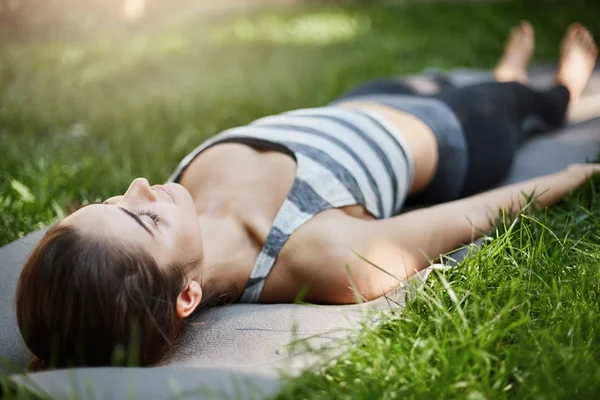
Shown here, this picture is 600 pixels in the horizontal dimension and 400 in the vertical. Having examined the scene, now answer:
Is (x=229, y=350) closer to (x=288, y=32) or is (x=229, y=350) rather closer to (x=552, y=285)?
(x=552, y=285)

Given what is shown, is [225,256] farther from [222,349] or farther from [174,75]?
[174,75]

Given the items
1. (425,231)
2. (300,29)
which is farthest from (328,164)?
(300,29)

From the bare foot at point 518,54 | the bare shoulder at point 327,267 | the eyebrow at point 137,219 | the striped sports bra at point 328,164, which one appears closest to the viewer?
the eyebrow at point 137,219

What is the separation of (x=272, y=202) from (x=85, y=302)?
0.59 metres

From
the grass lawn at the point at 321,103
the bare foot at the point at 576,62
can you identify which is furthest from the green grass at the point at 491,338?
the bare foot at the point at 576,62

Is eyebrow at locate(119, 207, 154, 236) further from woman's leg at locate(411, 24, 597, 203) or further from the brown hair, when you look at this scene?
woman's leg at locate(411, 24, 597, 203)

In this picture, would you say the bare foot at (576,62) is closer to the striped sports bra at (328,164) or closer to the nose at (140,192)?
the striped sports bra at (328,164)

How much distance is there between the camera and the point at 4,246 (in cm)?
168

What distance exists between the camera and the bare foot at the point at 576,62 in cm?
283

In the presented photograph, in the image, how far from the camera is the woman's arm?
1400 mm

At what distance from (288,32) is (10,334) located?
4635 millimetres

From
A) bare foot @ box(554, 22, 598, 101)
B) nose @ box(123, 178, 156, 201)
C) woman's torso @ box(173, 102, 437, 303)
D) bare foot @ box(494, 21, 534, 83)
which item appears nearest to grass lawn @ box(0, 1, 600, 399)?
woman's torso @ box(173, 102, 437, 303)

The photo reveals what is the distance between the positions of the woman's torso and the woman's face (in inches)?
5.9

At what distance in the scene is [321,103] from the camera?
3178 mm
